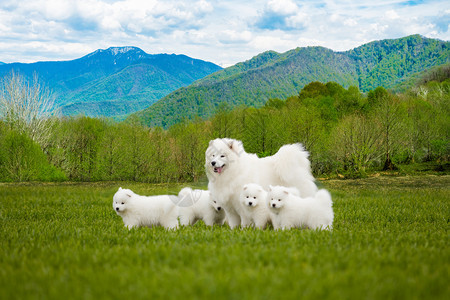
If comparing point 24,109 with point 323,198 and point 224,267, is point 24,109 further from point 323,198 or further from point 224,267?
point 224,267

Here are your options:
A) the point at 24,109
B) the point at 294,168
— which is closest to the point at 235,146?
the point at 294,168

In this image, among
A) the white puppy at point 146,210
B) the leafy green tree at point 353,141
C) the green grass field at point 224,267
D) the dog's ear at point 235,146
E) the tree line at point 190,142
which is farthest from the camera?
the tree line at point 190,142

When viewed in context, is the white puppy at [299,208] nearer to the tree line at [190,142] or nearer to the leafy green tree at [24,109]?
the tree line at [190,142]

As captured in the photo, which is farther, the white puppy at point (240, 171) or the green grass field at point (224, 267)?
the white puppy at point (240, 171)

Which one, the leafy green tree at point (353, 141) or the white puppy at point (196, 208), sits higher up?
the leafy green tree at point (353, 141)

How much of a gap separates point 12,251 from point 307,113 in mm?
43532

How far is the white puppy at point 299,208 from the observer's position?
8.62m

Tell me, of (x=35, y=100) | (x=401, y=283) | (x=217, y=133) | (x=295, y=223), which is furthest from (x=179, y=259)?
(x=35, y=100)

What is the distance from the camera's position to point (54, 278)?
13.9ft

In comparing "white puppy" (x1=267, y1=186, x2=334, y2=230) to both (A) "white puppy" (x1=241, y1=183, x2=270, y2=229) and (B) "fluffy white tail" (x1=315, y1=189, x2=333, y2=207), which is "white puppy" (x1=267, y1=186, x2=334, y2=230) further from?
(A) "white puppy" (x1=241, y1=183, x2=270, y2=229)

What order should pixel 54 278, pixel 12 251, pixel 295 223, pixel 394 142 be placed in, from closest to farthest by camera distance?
pixel 54 278 → pixel 12 251 → pixel 295 223 → pixel 394 142

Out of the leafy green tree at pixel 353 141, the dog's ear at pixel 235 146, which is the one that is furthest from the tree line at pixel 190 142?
the dog's ear at pixel 235 146

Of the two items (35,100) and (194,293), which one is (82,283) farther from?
(35,100)

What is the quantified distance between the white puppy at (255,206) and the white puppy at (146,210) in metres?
2.01
